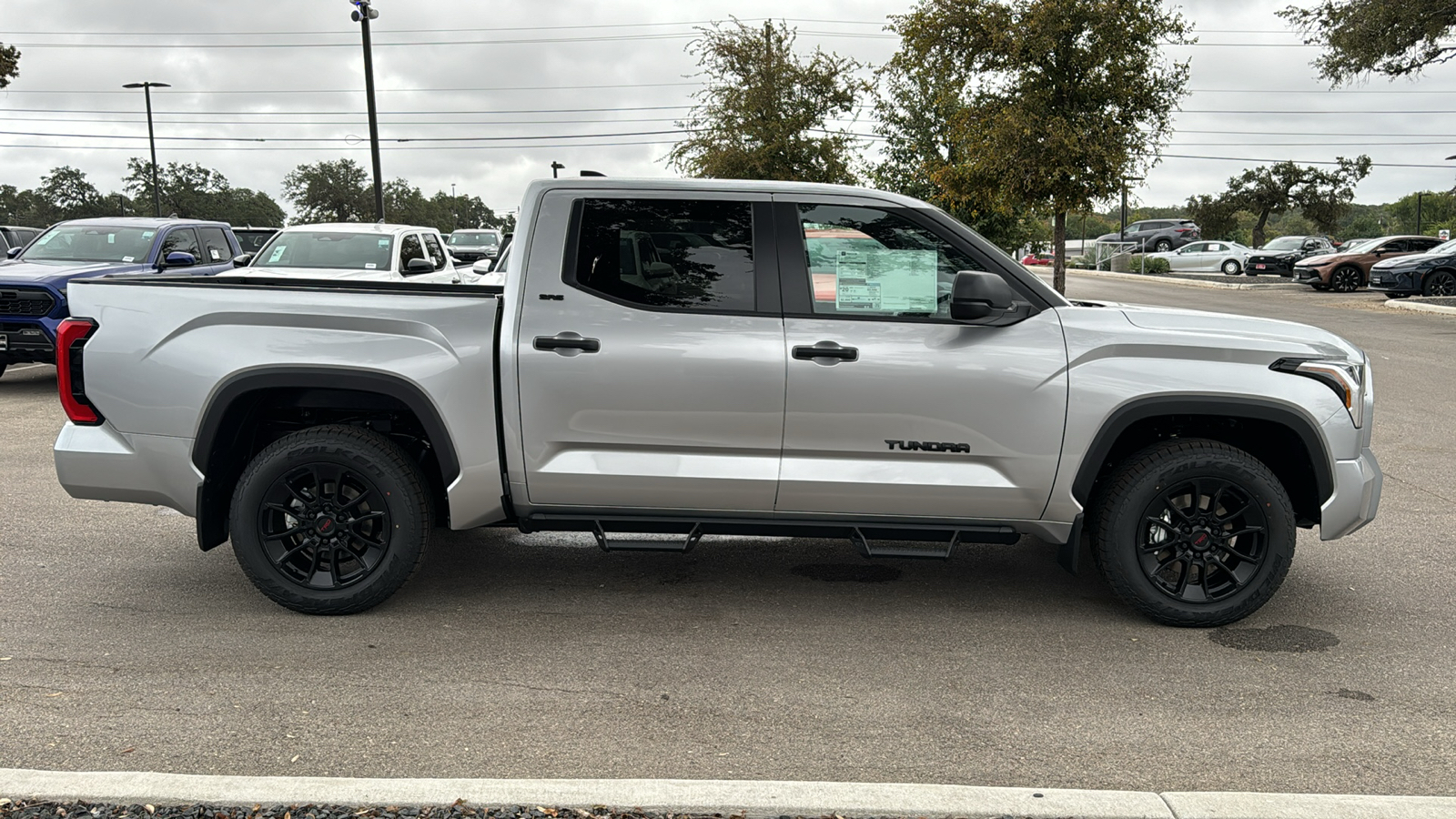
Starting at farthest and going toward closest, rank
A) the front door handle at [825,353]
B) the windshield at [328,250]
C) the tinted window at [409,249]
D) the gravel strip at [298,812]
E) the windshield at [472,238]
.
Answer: the windshield at [472,238]
the tinted window at [409,249]
the windshield at [328,250]
the front door handle at [825,353]
the gravel strip at [298,812]

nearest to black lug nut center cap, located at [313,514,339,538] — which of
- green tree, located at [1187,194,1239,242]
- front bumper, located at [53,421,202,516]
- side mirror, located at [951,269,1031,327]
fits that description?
front bumper, located at [53,421,202,516]

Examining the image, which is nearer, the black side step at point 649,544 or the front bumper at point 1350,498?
the front bumper at point 1350,498

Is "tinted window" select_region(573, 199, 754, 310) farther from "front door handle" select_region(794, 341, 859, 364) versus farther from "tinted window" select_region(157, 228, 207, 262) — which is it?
"tinted window" select_region(157, 228, 207, 262)

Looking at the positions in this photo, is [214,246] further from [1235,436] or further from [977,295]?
[1235,436]

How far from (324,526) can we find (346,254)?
31.2 feet

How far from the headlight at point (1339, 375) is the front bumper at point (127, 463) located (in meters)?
4.55

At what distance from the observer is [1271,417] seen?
455cm

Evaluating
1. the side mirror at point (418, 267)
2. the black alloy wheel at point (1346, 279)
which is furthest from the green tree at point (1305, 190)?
the side mirror at point (418, 267)

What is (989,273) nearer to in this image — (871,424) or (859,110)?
(871,424)

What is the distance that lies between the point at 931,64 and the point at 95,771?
19.7m

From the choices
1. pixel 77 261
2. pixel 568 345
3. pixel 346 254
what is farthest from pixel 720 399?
pixel 77 261

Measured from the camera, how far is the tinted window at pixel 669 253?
4.66m

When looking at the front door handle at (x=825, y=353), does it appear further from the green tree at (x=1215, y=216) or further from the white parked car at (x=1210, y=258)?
the green tree at (x=1215, y=216)

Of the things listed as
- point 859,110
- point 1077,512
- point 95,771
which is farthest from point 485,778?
point 859,110
